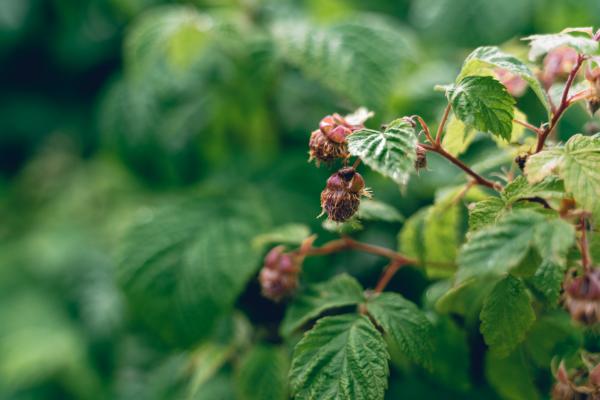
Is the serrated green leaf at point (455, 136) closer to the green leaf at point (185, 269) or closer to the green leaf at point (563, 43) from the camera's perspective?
the green leaf at point (563, 43)

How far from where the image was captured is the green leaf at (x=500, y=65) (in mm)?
579

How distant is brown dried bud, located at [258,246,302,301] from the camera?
2.71ft

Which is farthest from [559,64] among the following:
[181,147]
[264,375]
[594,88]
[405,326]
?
[181,147]

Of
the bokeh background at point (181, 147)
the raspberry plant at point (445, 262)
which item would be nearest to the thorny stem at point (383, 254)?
the raspberry plant at point (445, 262)

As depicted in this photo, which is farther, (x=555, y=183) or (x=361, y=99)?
(x=361, y=99)

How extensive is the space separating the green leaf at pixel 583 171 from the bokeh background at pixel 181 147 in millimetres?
287

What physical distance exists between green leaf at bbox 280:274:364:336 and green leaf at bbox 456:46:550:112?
30 centimetres

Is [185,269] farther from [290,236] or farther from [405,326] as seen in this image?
[405,326]

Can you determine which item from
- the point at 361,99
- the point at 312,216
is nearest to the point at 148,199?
the point at 312,216

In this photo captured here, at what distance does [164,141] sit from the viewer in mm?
1434

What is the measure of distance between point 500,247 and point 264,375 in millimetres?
496

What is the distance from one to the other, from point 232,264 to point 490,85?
1.72 feet

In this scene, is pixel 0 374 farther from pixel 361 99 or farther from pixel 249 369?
→ pixel 361 99

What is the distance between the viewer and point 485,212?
59 centimetres
